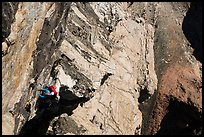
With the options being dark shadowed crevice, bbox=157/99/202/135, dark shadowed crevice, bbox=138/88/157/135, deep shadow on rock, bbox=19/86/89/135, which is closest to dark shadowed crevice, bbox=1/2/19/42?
deep shadow on rock, bbox=19/86/89/135

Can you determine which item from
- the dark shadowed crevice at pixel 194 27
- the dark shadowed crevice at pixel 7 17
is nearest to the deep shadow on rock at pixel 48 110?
the dark shadowed crevice at pixel 7 17

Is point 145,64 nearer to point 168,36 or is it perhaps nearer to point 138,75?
point 138,75

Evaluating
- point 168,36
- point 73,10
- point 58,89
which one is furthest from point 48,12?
point 168,36

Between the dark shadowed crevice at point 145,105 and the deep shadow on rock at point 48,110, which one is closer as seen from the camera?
the deep shadow on rock at point 48,110

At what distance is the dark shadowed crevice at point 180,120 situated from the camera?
81.5 feet

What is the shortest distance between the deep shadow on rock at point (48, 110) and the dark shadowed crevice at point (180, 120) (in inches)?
317

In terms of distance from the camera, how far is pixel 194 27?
91.6 feet

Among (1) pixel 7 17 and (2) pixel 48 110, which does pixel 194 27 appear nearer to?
(1) pixel 7 17

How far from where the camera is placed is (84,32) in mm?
19938

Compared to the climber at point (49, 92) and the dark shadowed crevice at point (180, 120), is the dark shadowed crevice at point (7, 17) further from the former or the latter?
the dark shadowed crevice at point (180, 120)

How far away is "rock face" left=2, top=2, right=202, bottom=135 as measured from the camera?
1859cm

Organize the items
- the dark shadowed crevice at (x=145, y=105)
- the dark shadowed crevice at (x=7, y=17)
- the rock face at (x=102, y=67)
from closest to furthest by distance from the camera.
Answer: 1. the rock face at (x=102, y=67)
2. the dark shadowed crevice at (x=7, y=17)
3. the dark shadowed crevice at (x=145, y=105)

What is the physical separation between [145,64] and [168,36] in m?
3.17

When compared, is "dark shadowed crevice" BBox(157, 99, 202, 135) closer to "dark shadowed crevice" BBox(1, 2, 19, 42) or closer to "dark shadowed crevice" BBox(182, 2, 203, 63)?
"dark shadowed crevice" BBox(182, 2, 203, 63)
